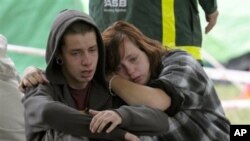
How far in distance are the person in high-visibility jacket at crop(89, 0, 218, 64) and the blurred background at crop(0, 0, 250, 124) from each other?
2.53 ft

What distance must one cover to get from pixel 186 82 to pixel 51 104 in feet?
1.22

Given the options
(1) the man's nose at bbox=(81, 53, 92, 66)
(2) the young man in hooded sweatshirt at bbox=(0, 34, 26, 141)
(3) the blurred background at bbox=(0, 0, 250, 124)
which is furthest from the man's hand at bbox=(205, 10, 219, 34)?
(1) the man's nose at bbox=(81, 53, 92, 66)

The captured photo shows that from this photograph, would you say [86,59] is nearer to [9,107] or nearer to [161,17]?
[9,107]

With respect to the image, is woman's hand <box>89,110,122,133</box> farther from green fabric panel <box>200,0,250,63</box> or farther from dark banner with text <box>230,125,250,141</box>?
green fabric panel <box>200,0,250,63</box>

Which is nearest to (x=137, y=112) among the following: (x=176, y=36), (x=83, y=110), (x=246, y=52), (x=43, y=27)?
(x=83, y=110)

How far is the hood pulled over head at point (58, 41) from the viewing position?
1.56 meters

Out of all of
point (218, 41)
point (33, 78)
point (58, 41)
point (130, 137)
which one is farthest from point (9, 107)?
point (218, 41)

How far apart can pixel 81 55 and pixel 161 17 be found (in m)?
0.63

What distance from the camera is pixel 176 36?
2.16 metres

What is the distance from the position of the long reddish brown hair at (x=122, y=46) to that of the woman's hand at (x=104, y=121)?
272 millimetres

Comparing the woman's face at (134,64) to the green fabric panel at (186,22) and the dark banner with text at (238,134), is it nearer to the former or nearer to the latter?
the dark banner with text at (238,134)

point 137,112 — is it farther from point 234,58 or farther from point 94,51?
point 234,58

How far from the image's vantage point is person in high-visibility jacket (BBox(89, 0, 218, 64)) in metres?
2.12

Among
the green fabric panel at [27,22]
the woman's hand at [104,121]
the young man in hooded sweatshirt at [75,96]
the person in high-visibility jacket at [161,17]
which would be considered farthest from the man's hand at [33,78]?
the green fabric panel at [27,22]
